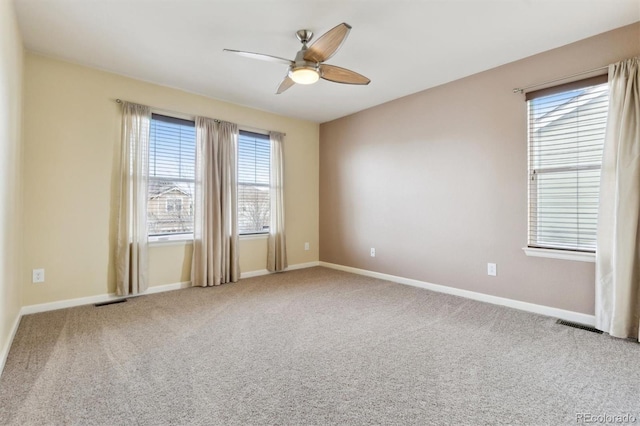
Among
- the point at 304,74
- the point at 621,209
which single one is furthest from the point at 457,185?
the point at 304,74

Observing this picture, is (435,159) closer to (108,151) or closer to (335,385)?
(335,385)

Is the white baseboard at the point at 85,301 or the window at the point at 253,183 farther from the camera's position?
the window at the point at 253,183

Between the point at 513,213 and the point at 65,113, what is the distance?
480cm

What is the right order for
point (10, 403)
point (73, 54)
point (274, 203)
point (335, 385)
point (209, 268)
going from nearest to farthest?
1. point (10, 403)
2. point (335, 385)
3. point (73, 54)
4. point (209, 268)
5. point (274, 203)

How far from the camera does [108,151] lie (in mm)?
3412

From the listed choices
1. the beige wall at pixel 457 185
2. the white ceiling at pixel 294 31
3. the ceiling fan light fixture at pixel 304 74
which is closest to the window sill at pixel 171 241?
the white ceiling at pixel 294 31

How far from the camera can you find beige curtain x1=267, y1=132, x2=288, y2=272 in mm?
4801

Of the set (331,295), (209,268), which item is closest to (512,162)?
(331,295)

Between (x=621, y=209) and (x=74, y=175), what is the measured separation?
5070 millimetres

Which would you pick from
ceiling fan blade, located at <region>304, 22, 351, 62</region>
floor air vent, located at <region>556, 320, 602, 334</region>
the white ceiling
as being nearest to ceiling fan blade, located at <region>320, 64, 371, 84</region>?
ceiling fan blade, located at <region>304, 22, 351, 62</region>

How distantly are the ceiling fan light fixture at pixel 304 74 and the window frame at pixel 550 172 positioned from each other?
2.18 m

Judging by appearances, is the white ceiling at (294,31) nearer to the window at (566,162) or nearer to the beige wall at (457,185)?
the beige wall at (457,185)

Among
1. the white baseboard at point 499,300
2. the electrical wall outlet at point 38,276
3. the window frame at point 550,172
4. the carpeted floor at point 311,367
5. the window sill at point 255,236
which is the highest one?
the window frame at point 550,172

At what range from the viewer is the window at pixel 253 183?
4.58m
